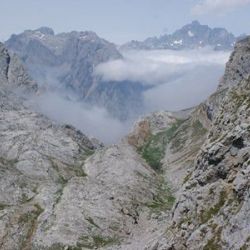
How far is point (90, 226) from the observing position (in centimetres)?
19850

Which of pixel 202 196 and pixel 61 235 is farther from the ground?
pixel 202 196

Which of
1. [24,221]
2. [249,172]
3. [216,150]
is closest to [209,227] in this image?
[249,172]

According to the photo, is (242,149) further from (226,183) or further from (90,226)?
(90,226)

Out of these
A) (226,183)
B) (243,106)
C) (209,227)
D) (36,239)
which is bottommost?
(36,239)

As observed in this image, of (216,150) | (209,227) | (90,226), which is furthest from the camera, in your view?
(90,226)

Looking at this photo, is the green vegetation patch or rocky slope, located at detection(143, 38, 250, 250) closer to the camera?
rocky slope, located at detection(143, 38, 250, 250)

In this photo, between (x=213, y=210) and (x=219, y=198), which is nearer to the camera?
(x=213, y=210)

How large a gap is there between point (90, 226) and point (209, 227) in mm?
92249

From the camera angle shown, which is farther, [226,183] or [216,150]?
[216,150]

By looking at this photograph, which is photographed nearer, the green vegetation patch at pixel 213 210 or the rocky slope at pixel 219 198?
the rocky slope at pixel 219 198

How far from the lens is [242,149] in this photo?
119m

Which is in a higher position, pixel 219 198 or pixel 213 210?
pixel 219 198

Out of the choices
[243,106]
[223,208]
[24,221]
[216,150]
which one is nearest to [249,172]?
[223,208]

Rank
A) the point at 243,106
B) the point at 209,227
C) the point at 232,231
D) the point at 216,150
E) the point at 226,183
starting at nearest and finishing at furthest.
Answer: the point at 232,231, the point at 209,227, the point at 226,183, the point at 216,150, the point at 243,106
